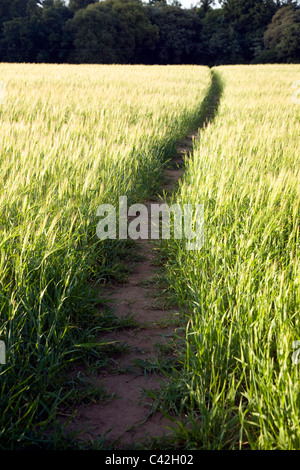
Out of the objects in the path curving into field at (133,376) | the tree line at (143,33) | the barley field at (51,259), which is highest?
the tree line at (143,33)

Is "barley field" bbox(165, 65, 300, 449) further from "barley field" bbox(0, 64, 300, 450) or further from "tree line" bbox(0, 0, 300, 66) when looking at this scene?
"tree line" bbox(0, 0, 300, 66)

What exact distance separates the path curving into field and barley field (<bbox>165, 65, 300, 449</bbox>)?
13 centimetres

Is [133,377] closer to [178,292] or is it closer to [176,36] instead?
[178,292]

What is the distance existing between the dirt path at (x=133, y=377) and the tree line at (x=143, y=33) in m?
34.1

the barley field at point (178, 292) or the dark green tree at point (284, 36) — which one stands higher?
the dark green tree at point (284, 36)

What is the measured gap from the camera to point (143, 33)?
3941 cm

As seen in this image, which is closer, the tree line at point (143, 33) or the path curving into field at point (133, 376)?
the path curving into field at point (133, 376)

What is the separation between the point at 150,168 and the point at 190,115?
11.4 feet

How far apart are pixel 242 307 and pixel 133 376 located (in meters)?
0.55

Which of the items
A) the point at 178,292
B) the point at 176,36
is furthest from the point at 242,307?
the point at 176,36

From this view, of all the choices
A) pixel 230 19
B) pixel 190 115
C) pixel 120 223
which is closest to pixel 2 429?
pixel 120 223

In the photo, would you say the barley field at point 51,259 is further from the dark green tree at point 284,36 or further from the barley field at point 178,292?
the dark green tree at point 284,36

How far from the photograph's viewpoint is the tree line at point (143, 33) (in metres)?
32.6

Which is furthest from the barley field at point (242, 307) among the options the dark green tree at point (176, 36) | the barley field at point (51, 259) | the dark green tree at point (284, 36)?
the dark green tree at point (176, 36)
